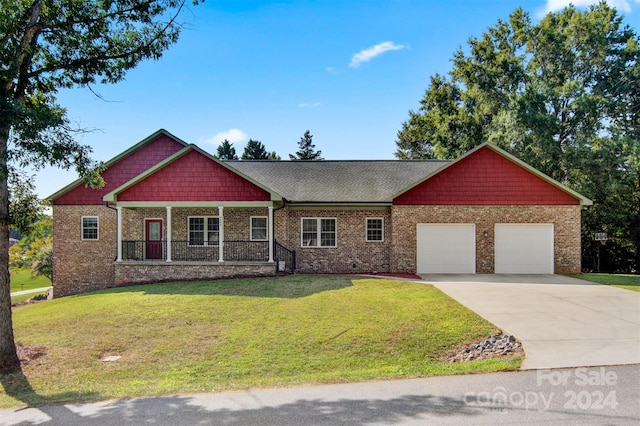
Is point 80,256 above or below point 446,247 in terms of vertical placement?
below

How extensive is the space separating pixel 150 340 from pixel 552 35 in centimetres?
2940

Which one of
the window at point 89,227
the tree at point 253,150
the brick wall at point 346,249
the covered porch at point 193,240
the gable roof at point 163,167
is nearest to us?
the covered porch at point 193,240

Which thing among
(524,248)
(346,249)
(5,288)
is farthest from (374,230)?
(5,288)

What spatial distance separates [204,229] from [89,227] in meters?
5.43

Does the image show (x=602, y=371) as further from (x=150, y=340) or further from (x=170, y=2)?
(x=170, y=2)

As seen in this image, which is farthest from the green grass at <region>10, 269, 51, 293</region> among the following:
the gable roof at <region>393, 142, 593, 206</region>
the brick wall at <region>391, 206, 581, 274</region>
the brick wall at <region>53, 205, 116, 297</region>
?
the gable roof at <region>393, 142, 593, 206</region>

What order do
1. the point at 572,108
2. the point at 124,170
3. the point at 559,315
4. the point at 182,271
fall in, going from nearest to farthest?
1. the point at 559,315
2. the point at 182,271
3. the point at 124,170
4. the point at 572,108

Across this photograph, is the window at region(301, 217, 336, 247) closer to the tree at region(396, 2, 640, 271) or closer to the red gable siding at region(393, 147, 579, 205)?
the red gable siding at region(393, 147, 579, 205)

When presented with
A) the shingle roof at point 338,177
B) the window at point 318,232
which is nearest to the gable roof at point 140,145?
the shingle roof at point 338,177

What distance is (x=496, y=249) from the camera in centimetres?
1767

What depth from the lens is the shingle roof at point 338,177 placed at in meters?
18.3

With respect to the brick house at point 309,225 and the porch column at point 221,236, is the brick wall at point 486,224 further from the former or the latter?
the porch column at point 221,236

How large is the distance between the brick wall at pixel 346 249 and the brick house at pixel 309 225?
0.04 meters

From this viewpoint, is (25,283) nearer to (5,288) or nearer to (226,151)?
(226,151)
